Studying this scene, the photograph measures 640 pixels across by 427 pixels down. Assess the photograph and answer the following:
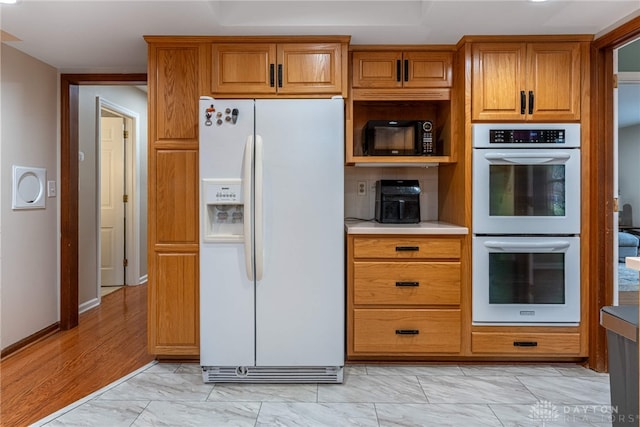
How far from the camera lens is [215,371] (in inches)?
95.5

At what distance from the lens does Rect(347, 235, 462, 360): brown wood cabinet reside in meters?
2.59

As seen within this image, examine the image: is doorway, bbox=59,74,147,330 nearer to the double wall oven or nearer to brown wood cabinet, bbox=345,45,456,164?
brown wood cabinet, bbox=345,45,456,164

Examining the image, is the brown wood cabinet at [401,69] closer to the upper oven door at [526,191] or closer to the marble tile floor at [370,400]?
the upper oven door at [526,191]

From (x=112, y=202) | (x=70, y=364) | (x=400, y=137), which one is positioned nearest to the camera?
(x=70, y=364)

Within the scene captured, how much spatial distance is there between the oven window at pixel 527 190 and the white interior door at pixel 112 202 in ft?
13.9

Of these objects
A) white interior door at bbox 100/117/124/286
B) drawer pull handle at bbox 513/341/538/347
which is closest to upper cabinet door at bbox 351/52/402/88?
drawer pull handle at bbox 513/341/538/347

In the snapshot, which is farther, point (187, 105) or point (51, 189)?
point (51, 189)

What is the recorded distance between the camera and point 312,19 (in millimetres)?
2416

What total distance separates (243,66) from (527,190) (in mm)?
1991

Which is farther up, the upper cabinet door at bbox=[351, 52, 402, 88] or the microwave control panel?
the upper cabinet door at bbox=[351, 52, 402, 88]

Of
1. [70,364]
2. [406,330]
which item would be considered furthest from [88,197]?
[406,330]

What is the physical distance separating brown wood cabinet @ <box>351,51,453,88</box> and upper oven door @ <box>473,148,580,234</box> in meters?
0.62

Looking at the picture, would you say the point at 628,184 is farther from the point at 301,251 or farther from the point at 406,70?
the point at 301,251

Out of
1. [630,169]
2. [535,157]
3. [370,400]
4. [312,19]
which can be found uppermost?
[312,19]
